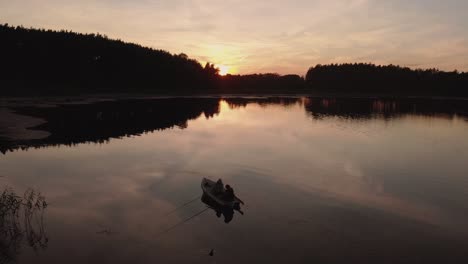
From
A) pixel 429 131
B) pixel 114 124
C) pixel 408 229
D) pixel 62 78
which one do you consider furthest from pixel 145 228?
pixel 62 78

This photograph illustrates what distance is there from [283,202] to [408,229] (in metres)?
8.29

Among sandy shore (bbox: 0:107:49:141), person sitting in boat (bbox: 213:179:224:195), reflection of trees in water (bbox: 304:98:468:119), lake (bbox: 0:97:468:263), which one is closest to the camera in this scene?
lake (bbox: 0:97:468:263)

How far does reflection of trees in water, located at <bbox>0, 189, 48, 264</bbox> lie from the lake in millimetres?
111

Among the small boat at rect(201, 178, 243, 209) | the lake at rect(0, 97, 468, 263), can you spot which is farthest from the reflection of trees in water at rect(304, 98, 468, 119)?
the small boat at rect(201, 178, 243, 209)

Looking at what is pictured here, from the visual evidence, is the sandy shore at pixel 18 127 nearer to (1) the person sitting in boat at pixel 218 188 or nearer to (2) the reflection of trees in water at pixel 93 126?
(2) the reflection of trees in water at pixel 93 126

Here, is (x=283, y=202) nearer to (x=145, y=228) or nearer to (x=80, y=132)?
(x=145, y=228)

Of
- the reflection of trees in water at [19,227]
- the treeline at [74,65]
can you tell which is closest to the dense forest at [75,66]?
the treeline at [74,65]

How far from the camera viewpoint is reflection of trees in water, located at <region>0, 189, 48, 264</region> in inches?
730

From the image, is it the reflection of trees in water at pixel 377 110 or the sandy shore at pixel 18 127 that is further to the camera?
the reflection of trees in water at pixel 377 110

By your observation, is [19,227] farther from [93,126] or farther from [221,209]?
[93,126]

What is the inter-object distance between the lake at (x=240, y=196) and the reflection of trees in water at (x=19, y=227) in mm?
111

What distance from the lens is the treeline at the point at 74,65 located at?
388 feet

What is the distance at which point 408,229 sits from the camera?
2411cm

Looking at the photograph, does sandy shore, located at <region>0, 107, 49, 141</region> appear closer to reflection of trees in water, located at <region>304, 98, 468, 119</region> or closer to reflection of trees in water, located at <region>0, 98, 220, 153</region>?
reflection of trees in water, located at <region>0, 98, 220, 153</region>
